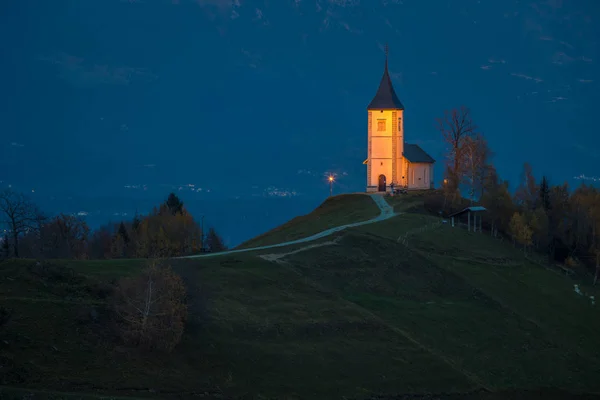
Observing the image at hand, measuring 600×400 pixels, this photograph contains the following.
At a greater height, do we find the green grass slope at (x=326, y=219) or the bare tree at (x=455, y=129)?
the bare tree at (x=455, y=129)

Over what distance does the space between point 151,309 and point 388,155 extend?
214ft

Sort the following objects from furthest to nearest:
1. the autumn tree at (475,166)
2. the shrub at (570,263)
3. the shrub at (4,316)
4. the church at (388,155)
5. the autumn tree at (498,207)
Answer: the church at (388,155) < the autumn tree at (475,166) < the autumn tree at (498,207) < the shrub at (570,263) < the shrub at (4,316)

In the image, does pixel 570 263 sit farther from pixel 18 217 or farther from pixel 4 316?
pixel 4 316

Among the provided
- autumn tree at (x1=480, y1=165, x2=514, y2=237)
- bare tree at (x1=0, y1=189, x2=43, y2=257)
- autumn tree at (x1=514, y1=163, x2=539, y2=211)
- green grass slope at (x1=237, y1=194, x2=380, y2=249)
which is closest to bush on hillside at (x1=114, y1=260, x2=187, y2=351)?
bare tree at (x1=0, y1=189, x2=43, y2=257)

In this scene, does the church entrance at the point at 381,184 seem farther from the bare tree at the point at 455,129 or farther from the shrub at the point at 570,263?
the shrub at the point at 570,263

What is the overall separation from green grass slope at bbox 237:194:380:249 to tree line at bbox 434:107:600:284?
8.02 meters

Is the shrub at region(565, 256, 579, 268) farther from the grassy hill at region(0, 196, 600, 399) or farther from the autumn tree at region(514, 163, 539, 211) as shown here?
the grassy hill at region(0, 196, 600, 399)

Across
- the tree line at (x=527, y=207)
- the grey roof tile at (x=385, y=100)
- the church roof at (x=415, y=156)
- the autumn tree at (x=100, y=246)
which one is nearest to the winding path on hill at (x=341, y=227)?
the tree line at (x=527, y=207)

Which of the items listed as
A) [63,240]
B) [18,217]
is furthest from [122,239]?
[18,217]

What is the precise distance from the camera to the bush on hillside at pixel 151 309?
40.4 metres

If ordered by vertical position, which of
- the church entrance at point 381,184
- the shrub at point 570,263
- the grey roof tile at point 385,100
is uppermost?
the grey roof tile at point 385,100

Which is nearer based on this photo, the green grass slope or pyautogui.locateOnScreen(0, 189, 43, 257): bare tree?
pyautogui.locateOnScreen(0, 189, 43, 257): bare tree

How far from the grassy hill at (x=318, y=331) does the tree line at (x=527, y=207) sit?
18.9 m

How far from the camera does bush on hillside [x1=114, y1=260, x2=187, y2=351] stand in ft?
133
